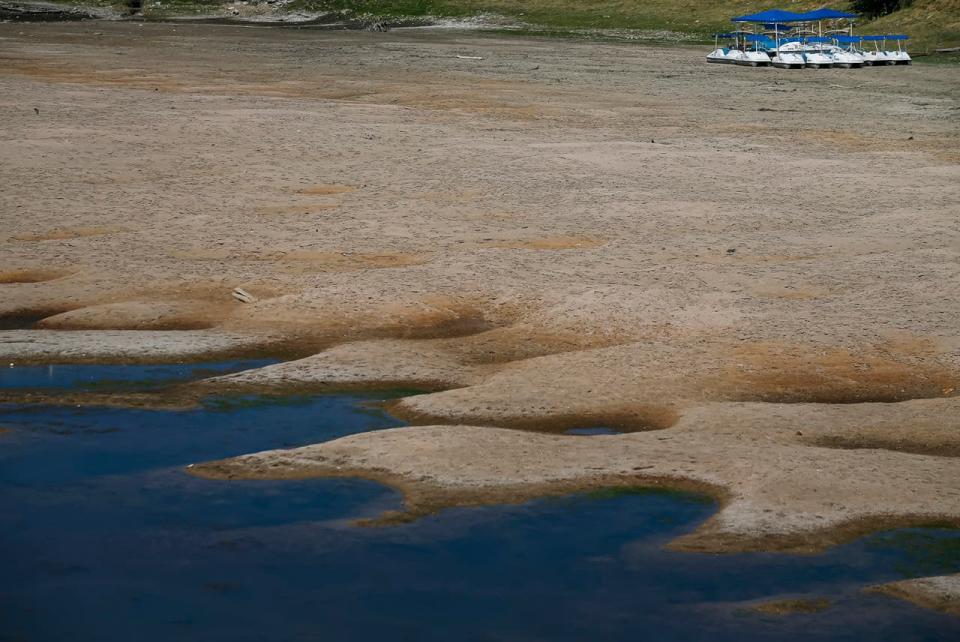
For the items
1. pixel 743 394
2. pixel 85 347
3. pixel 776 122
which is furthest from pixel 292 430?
pixel 776 122

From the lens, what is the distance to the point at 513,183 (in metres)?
19.2

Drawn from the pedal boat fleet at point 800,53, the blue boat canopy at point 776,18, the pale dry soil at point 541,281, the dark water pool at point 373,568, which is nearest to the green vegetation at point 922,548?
the dark water pool at point 373,568

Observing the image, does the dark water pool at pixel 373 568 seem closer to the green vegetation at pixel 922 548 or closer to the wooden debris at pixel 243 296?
the green vegetation at pixel 922 548

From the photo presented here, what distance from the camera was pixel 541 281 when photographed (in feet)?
45.1

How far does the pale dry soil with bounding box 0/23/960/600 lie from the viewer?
9039 millimetres

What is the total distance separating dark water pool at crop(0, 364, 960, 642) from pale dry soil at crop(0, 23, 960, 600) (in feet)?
0.85

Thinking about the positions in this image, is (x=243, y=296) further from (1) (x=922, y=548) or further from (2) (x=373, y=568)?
(1) (x=922, y=548)

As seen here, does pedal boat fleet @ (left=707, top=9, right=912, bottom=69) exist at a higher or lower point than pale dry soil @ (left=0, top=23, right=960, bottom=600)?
higher

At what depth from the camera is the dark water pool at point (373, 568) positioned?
6996 mm

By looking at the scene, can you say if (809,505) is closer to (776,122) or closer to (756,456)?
(756,456)

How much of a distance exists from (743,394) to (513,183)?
9142 mm

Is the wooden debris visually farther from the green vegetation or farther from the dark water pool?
the green vegetation

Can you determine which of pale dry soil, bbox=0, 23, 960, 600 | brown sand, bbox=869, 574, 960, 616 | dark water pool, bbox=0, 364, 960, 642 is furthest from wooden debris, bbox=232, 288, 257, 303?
brown sand, bbox=869, 574, 960, 616

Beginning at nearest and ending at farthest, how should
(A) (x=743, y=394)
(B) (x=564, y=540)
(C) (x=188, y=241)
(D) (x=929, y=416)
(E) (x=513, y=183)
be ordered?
(B) (x=564, y=540) < (D) (x=929, y=416) < (A) (x=743, y=394) < (C) (x=188, y=241) < (E) (x=513, y=183)
